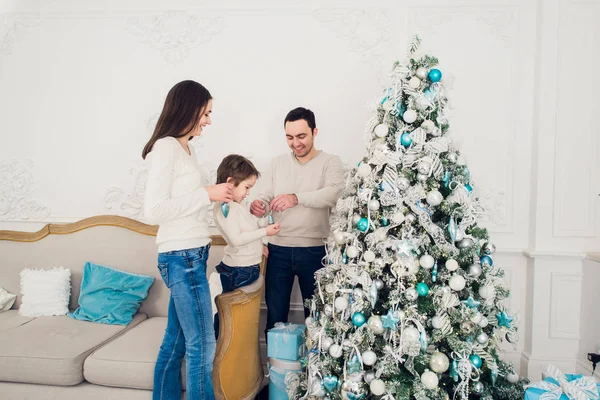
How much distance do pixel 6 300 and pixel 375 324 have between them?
8.34ft

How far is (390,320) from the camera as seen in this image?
6.14 ft

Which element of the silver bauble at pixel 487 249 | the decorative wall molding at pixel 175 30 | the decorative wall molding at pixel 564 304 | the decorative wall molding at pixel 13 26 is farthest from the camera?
the decorative wall molding at pixel 13 26

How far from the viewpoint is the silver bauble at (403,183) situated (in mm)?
1912

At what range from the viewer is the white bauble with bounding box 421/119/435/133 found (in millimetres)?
1918

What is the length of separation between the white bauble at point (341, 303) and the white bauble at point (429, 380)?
1.48ft

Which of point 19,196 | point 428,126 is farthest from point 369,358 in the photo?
point 19,196

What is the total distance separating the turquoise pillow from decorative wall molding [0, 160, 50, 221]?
2.83 ft

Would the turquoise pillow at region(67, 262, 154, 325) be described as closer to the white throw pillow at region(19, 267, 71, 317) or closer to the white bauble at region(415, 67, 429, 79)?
the white throw pillow at region(19, 267, 71, 317)

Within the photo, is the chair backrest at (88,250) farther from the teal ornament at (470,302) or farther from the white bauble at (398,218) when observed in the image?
the teal ornament at (470,302)

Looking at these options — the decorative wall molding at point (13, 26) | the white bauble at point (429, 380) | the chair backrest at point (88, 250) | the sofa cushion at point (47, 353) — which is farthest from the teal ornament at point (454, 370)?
the decorative wall molding at point (13, 26)

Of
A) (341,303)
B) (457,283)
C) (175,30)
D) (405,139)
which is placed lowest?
(341,303)

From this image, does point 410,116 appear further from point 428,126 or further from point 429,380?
point 429,380

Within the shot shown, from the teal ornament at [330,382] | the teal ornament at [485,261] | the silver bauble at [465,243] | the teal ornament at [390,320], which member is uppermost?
the silver bauble at [465,243]

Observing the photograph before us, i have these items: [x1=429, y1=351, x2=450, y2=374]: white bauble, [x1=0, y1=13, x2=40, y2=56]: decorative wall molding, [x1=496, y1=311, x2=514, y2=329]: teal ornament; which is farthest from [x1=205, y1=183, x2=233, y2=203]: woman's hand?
[x1=0, y1=13, x2=40, y2=56]: decorative wall molding
